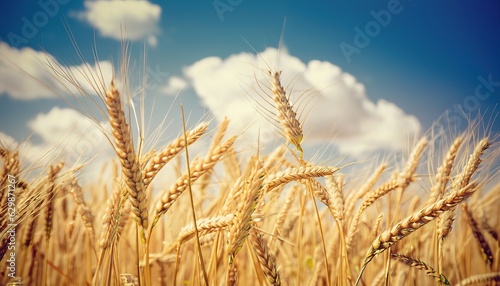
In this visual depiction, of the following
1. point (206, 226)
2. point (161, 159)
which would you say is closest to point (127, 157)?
point (161, 159)

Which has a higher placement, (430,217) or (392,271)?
(430,217)

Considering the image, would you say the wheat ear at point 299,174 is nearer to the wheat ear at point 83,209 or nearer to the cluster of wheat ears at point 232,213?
the cluster of wheat ears at point 232,213

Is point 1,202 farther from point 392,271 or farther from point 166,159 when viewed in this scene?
point 392,271

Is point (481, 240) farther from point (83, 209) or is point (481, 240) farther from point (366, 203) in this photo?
point (83, 209)

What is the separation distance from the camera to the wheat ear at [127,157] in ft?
3.02

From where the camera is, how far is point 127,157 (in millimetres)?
931

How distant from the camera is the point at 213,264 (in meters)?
1.22

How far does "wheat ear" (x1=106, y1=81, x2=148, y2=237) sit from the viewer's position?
0.92 metres

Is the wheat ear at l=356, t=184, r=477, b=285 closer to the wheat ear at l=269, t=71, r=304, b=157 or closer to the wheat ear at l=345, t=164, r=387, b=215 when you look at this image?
the wheat ear at l=269, t=71, r=304, b=157

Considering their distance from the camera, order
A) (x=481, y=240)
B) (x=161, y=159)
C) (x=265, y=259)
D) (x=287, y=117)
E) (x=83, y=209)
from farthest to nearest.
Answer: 1. (x=481, y=240)
2. (x=83, y=209)
3. (x=287, y=117)
4. (x=161, y=159)
5. (x=265, y=259)

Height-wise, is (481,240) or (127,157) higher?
(127,157)

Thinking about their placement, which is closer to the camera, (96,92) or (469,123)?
(96,92)

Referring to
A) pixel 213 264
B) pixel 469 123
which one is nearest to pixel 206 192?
pixel 213 264

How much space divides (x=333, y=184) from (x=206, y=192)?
1.21 metres
